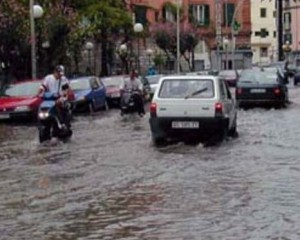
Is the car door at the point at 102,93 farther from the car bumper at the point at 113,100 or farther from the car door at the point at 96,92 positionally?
the car bumper at the point at 113,100

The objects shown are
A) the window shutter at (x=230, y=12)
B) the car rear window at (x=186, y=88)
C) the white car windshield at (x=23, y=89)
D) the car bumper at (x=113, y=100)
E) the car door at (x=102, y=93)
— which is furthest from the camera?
the window shutter at (x=230, y=12)

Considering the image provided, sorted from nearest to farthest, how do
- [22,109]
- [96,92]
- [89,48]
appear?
[22,109] < [96,92] < [89,48]

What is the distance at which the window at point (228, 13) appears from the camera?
104125 millimetres

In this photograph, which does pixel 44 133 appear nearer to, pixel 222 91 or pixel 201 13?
pixel 222 91

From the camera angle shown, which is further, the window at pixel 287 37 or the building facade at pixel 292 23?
the window at pixel 287 37

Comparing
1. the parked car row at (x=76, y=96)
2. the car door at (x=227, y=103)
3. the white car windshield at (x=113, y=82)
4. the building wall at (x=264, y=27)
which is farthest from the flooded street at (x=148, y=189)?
the building wall at (x=264, y=27)

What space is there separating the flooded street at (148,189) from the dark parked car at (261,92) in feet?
44.2

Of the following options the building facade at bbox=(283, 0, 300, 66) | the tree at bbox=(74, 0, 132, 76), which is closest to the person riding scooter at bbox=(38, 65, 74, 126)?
the tree at bbox=(74, 0, 132, 76)

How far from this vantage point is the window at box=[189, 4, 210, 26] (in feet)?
331

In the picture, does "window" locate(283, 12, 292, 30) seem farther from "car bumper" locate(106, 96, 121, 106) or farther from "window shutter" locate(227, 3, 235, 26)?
"car bumper" locate(106, 96, 121, 106)

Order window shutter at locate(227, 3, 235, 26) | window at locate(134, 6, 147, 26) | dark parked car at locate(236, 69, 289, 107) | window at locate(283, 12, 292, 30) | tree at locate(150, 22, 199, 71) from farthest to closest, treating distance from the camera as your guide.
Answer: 1. window at locate(283, 12, 292, 30)
2. window shutter at locate(227, 3, 235, 26)
3. tree at locate(150, 22, 199, 71)
4. window at locate(134, 6, 147, 26)
5. dark parked car at locate(236, 69, 289, 107)

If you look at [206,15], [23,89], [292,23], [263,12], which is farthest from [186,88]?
[263,12]

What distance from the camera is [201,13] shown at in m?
102

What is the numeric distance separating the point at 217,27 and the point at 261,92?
58916mm
